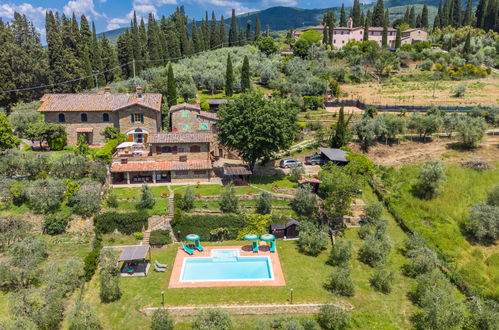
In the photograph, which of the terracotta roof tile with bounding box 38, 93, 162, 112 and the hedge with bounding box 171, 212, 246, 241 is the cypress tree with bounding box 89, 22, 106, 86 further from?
the hedge with bounding box 171, 212, 246, 241

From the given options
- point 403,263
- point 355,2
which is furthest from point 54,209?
point 355,2

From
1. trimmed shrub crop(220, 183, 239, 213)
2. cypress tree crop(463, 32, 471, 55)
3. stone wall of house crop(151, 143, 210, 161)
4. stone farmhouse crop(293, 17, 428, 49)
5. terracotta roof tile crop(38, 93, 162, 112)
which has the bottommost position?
trimmed shrub crop(220, 183, 239, 213)

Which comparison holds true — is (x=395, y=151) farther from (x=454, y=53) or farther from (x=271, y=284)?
(x=454, y=53)

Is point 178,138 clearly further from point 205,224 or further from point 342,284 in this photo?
point 342,284

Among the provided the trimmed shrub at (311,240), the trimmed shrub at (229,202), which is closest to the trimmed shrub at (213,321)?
the trimmed shrub at (311,240)

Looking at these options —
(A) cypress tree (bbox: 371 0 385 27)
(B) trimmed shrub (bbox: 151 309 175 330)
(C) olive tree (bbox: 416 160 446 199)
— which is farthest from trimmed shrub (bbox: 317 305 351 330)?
(A) cypress tree (bbox: 371 0 385 27)

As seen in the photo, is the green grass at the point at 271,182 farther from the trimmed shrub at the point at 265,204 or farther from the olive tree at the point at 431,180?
the olive tree at the point at 431,180

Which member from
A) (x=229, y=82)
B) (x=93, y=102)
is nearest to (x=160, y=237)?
→ (x=93, y=102)
